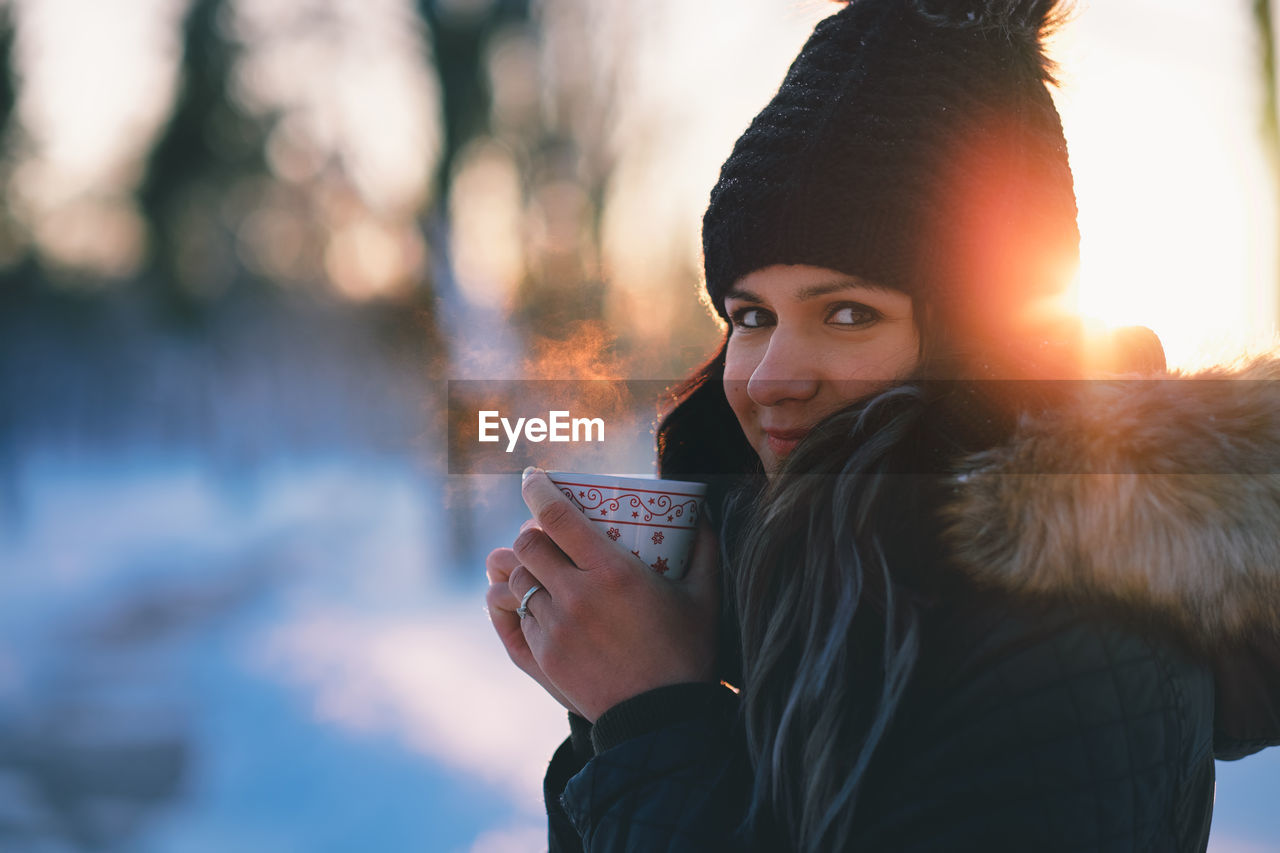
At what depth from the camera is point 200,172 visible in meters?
7.86

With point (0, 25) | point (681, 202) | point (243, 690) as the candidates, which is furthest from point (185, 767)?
point (0, 25)

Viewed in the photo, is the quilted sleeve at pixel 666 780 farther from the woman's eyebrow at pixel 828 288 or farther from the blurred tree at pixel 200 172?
the blurred tree at pixel 200 172

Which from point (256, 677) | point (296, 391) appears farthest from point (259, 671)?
point (296, 391)

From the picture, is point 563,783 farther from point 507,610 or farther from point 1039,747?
point 1039,747

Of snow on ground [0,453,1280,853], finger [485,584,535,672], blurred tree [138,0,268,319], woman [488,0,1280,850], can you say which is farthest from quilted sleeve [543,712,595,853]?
blurred tree [138,0,268,319]

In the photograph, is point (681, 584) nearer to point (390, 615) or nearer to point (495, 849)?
point (495, 849)

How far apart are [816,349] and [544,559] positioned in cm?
44

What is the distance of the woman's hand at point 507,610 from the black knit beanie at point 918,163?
53 cm

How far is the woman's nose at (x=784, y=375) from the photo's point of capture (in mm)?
1043

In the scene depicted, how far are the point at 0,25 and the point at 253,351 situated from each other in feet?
11.1

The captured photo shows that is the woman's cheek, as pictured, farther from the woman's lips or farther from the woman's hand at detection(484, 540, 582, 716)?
the woman's hand at detection(484, 540, 582, 716)

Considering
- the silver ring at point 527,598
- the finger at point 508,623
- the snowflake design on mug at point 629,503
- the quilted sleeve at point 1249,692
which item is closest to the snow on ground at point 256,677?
the finger at point 508,623

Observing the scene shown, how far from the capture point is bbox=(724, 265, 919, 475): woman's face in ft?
3.42

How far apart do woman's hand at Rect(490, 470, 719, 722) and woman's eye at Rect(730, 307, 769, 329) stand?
395 mm
